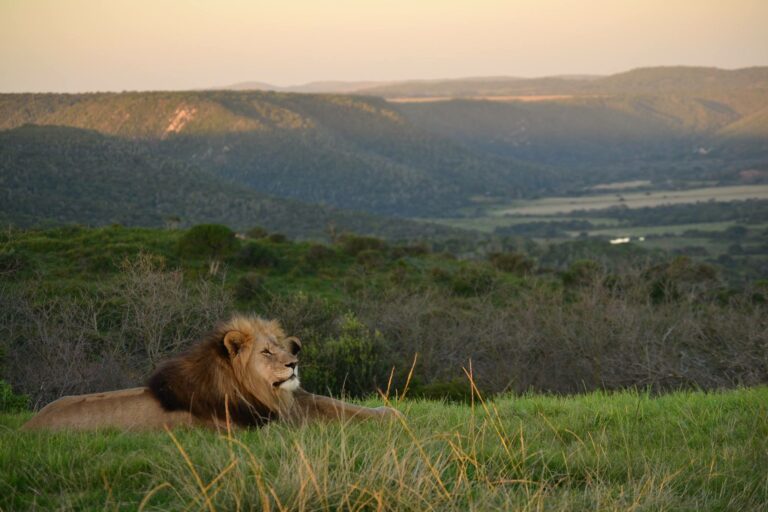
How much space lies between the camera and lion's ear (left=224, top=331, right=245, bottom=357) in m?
6.55

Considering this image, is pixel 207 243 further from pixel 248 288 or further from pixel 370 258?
pixel 248 288

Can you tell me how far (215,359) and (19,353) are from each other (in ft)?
39.6

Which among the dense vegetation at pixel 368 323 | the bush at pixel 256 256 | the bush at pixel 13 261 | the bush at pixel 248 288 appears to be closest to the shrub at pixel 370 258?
the dense vegetation at pixel 368 323

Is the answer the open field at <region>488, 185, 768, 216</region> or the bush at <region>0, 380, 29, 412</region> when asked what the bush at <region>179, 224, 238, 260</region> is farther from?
the open field at <region>488, 185, 768, 216</region>

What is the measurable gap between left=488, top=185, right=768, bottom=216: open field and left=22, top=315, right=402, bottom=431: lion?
11723 centimetres

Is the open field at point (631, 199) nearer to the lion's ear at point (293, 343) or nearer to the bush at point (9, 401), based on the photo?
the bush at point (9, 401)

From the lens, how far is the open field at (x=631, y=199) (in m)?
125

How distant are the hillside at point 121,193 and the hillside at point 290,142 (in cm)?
1849

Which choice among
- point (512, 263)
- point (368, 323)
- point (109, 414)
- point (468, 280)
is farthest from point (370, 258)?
point (109, 414)

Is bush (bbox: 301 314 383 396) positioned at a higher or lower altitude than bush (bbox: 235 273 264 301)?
higher

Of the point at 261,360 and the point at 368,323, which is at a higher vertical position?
the point at 261,360

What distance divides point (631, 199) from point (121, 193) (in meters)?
95.4

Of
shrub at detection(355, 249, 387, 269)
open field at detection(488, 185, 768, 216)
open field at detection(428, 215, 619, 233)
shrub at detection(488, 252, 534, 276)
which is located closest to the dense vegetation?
shrub at detection(355, 249, 387, 269)

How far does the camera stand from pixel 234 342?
6617 mm
